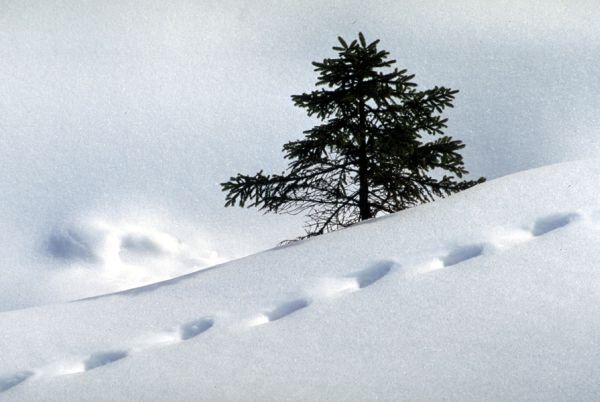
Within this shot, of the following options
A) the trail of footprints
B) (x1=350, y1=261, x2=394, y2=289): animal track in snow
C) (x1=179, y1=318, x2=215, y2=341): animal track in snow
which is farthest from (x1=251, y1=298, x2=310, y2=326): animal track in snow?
(x1=350, y1=261, x2=394, y2=289): animal track in snow

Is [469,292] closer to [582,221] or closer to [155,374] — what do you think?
[582,221]

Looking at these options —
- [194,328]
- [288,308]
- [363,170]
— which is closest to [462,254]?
[288,308]

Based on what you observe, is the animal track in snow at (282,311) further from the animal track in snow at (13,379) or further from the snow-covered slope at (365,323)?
the animal track in snow at (13,379)

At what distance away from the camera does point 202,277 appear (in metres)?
6.20

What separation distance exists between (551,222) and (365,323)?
2546mm

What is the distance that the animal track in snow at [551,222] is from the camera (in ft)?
18.2

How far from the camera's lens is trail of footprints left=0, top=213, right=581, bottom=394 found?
4.56m

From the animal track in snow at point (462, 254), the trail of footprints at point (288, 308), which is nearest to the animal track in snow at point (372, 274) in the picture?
the trail of footprints at point (288, 308)

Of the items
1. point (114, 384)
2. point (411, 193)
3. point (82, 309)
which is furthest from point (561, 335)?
point (411, 193)

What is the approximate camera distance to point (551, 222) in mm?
5680

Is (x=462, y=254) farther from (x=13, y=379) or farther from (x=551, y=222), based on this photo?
(x=13, y=379)

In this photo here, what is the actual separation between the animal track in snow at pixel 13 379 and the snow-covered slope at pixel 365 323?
13 mm

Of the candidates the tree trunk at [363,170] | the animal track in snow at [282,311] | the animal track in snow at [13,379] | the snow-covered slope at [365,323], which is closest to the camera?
the snow-covered slope at [365,323]

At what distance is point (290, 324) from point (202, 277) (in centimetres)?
191
